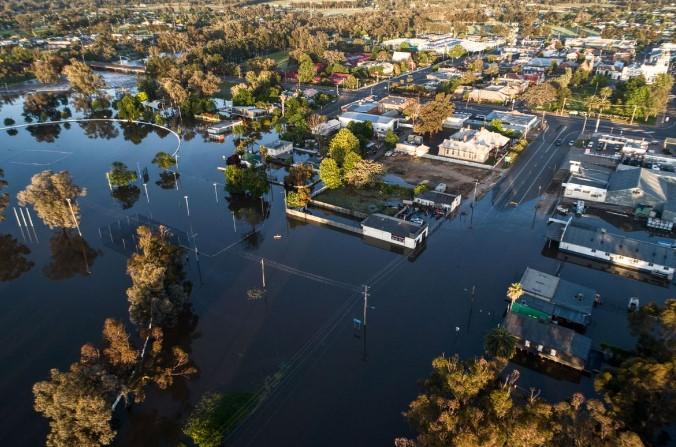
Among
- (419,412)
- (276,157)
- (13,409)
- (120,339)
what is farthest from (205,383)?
(276,157)

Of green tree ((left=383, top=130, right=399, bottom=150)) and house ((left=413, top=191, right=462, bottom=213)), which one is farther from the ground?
green tree ((left=383, top=130, right=399, bottom=150))

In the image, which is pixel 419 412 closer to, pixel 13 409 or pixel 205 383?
pixel 205 383

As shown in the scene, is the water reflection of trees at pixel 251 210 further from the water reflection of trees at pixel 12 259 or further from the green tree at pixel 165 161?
the water reflection of trees at pixel 12 259

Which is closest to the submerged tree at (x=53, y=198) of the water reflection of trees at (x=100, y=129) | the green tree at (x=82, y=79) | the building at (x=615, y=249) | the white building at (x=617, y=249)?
the water reflection of trees at (x=100, y=129)

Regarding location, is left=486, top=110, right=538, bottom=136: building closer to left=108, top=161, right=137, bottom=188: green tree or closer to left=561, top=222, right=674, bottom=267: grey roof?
left=561, top=222, right=674, bottom=267: grey roof

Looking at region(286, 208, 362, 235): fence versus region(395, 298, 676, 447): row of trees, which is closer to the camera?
region(395, 298, 676, 447): row of trees

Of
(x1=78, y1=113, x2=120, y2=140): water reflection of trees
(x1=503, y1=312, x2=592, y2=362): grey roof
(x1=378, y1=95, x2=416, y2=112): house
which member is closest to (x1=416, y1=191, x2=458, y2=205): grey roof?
(x1=503, y1=312, x2=592, y2=362): grey roof
